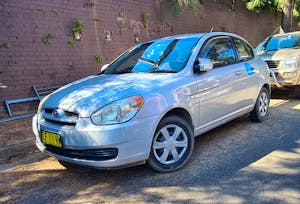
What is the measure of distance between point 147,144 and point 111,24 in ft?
21.5

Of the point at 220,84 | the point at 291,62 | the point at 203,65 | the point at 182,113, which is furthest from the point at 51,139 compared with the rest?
the point at 291,62

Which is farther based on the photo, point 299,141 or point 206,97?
point 299,141

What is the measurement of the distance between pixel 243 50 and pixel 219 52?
2.81 ft

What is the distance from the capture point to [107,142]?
325cm

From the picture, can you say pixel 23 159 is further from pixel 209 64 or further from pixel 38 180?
pixel 209 64

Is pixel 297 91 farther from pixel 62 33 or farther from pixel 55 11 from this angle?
pixel 55 11

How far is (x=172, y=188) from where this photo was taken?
338 cm

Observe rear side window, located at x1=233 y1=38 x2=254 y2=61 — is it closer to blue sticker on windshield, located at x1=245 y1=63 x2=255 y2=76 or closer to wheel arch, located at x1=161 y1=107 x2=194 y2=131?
blue sticker on windshield, located at x1=245 y1=63 x2=255 y2=76

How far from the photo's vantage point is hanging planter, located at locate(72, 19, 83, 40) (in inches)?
325

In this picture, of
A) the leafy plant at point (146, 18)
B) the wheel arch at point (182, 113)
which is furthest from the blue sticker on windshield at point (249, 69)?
the leafy plant at point (146, 18)

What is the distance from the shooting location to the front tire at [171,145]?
364 centimetres

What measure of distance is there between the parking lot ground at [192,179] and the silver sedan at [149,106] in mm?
269

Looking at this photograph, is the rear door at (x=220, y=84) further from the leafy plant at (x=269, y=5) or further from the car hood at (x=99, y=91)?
the leafy plant at (x=269, y=5)

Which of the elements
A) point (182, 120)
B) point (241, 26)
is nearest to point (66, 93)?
Answer: point (182, 120)
